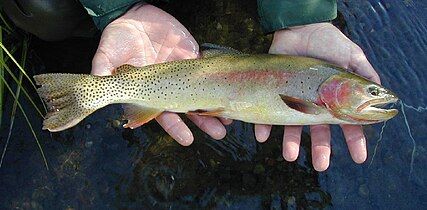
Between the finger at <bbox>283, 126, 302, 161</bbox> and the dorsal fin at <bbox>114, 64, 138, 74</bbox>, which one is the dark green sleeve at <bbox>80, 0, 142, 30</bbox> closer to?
the dorsal fin at <bbox>114, 64, 138, 74</bbox>

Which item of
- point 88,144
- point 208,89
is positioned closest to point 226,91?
point 208,89

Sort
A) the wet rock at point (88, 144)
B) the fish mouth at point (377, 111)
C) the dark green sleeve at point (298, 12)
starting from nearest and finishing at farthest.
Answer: the fish mouth at point (377, 111) → the dark green sleeve at point (298, 12) → the wet rock at point (88, 144)

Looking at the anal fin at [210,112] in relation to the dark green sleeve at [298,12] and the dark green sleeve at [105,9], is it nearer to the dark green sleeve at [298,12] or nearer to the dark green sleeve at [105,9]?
the dark green sleeve at [298,12]

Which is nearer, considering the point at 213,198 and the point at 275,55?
the point at 275,55

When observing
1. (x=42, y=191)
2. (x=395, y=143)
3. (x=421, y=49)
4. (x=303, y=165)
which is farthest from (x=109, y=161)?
(x=421, y=49)

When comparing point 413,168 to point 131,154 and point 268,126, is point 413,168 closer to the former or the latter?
point 268,126

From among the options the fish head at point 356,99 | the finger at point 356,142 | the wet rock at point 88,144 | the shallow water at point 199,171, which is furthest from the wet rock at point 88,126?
the finger at point 356,142

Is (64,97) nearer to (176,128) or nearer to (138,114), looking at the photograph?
(138,114)

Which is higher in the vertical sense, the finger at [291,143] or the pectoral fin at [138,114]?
the pectoral fin at [138,114]
